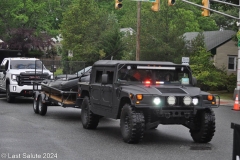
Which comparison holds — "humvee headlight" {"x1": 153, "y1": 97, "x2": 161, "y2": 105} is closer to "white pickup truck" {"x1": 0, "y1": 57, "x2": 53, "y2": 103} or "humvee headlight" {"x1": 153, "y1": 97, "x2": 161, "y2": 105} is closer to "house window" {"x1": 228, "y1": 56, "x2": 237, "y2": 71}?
"white pickup truck" {"x1": 0, "y1": 57, "x2": 53, "y2": 103}

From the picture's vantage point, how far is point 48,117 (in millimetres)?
18547

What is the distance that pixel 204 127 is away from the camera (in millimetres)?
12711

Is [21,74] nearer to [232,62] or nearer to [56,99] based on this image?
[56,99]

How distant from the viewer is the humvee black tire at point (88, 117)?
48.7 feet

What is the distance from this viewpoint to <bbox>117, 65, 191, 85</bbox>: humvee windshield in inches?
535

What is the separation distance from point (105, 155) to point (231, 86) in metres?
29.6

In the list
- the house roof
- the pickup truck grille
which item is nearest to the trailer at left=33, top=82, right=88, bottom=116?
the pickup truck grille

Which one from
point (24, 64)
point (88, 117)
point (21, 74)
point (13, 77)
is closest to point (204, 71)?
point (24, 64)

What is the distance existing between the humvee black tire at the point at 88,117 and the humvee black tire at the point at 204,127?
10.1 ft

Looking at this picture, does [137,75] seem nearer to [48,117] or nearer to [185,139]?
[185,139]

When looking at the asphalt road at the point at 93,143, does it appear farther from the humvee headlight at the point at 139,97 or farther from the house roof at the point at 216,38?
the house roof at the point at 216,38

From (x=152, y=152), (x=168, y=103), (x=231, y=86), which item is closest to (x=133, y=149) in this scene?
(x=152, y=152)

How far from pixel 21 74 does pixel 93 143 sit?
1177cm

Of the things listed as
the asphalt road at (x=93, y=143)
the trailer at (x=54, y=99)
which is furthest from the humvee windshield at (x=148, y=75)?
the trailer at (x=54, y=99)
